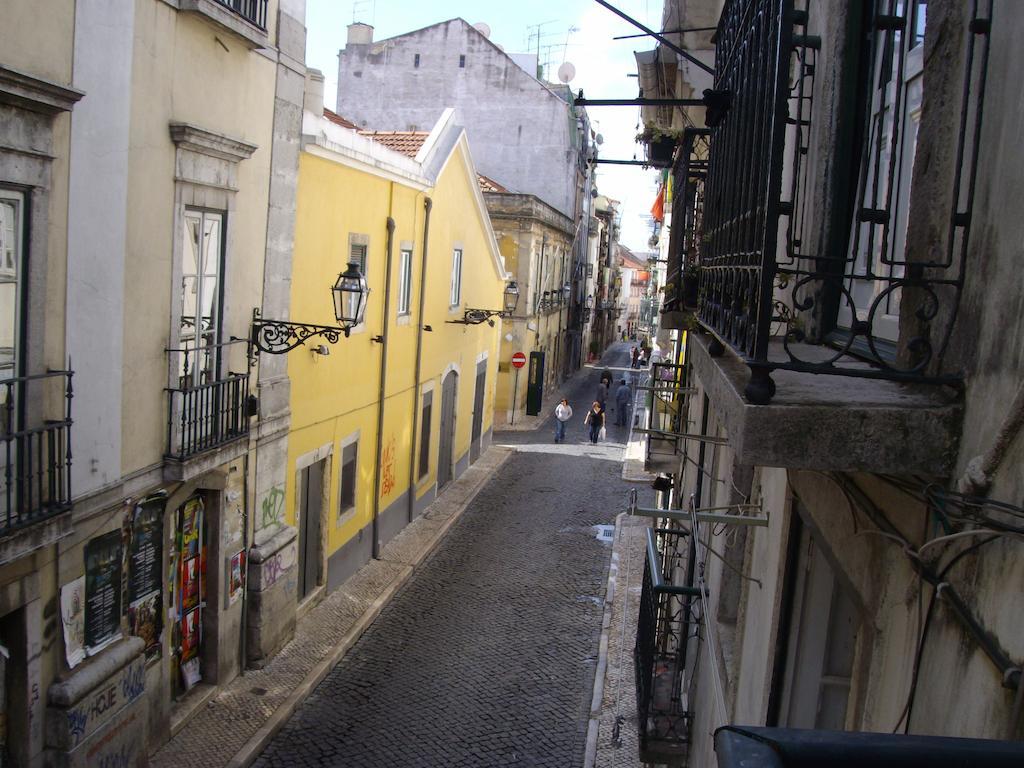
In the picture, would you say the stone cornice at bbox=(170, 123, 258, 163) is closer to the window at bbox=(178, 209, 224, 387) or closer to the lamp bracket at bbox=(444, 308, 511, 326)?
the window at bbox=(178, 209, 224, 387)

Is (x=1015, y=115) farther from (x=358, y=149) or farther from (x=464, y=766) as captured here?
(x=358, y=149)

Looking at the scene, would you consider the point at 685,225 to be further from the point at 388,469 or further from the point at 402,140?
the point at 402,140

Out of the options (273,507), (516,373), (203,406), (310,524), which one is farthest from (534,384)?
(203,406)

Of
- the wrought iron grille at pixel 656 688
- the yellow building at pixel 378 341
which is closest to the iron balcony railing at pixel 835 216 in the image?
the wrought iron grille at pixel 656 688

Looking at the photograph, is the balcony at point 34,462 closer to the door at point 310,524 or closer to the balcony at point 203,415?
the balcony at point 203,415

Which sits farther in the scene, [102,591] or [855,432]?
[102,591]

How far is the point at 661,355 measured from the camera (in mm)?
25156

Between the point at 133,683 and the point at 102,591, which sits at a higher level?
the point at 102,591

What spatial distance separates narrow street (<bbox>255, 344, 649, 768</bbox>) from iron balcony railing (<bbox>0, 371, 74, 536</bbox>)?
3.75 meters

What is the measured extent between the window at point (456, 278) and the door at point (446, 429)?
1.59 metres

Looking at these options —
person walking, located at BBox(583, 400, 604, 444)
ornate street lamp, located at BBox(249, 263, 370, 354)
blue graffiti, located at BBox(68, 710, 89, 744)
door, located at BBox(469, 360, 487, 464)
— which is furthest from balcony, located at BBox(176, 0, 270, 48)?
person walking, located at BBox(583, 400, 604, 444)

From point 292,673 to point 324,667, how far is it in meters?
0.41

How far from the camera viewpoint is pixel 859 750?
1193 mm

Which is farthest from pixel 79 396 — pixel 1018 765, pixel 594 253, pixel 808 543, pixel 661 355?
pixel 594 253
